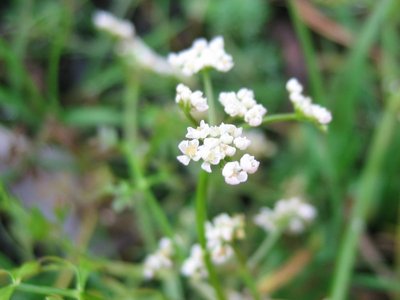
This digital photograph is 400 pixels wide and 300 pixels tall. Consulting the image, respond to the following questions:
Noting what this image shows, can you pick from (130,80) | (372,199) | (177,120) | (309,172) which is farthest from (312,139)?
(130,80)

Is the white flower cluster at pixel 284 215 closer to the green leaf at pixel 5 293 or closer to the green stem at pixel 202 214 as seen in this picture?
the green stem at pixel 202 214

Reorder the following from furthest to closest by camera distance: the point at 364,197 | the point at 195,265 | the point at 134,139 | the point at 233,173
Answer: the point at 134,139 → the point at 364,197 → the point at 195,265 → the point at 233,173

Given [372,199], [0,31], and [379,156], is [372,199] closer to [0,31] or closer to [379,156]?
[379,156]

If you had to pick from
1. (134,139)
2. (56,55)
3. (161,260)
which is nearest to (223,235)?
(161,260)

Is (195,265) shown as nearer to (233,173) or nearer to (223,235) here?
(223,235)

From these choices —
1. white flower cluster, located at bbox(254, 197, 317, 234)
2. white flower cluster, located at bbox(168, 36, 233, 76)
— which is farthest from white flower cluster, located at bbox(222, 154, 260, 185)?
white flower cluster, located at bbox(254, 197, 317, 234)

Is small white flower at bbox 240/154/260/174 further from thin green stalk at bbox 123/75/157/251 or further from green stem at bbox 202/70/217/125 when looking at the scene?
thin green stalk at bbox 123/75/157/251
